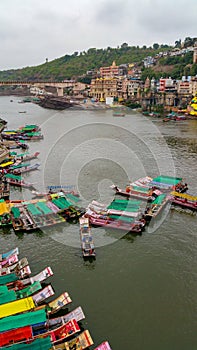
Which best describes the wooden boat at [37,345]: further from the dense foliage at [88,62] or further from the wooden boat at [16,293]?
the dense foliage at [88,62]

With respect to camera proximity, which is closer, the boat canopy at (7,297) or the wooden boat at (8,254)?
the boat canopy at (7,297)

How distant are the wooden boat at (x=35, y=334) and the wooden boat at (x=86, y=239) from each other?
402 centimetres

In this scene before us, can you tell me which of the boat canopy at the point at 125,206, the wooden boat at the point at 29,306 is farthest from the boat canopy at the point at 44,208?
the wooden boat at the point at 29,306

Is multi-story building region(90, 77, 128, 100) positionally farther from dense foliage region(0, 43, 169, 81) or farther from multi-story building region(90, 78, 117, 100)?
dense foliage region(0, 43, 169, 81)

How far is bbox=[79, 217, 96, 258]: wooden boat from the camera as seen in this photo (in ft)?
44.2

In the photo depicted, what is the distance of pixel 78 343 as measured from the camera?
8984 millimetres

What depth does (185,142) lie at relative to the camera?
36.2 meters

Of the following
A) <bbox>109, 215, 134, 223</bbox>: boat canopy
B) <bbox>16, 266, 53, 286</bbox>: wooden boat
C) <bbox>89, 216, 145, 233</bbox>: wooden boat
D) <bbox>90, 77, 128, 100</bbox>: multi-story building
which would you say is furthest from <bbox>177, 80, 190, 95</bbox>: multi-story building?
<bbox>16, 266, 53, 286</bbox>: wooden boat

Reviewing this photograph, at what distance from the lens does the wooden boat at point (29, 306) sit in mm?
9719

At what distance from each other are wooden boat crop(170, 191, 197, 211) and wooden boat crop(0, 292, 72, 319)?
1001 cm

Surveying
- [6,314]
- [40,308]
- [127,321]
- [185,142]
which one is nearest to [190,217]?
[127,321]

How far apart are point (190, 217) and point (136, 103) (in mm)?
56203

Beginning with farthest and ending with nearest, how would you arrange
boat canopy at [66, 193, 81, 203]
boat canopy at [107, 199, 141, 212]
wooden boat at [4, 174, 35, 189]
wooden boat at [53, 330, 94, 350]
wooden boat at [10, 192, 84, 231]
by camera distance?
wooden boat at [4, 174, 35, 189], boat canopy at [66, 193, 81, 203], boat canopy at [107, 199, 141, 212], wooden boat at [10, 192, 84, 231], wooden boat at [53, 330, 94, 350]

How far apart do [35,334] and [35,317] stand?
479 millimetres
